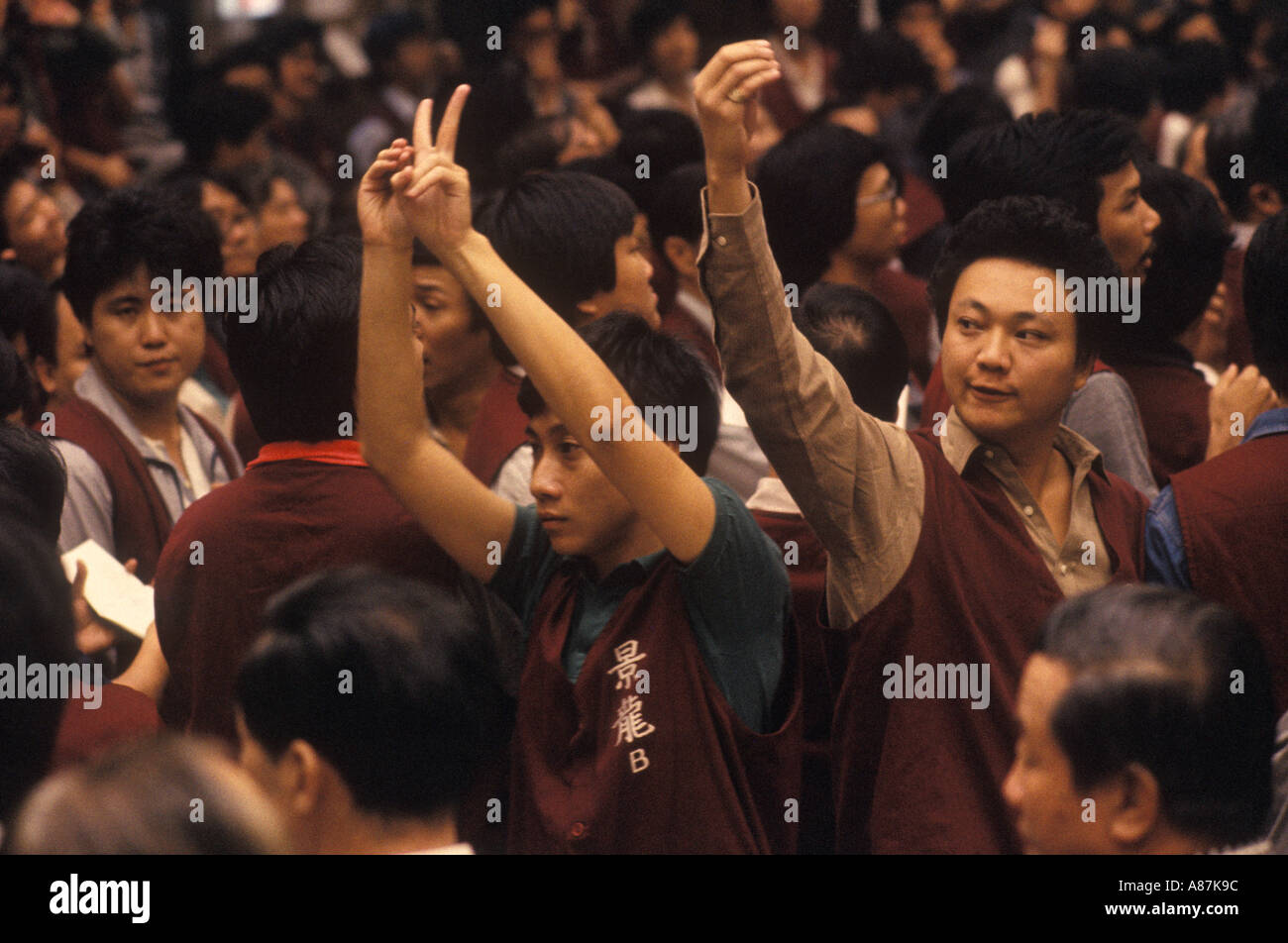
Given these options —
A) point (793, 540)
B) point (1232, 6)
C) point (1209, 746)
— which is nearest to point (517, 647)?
point (793, 540)

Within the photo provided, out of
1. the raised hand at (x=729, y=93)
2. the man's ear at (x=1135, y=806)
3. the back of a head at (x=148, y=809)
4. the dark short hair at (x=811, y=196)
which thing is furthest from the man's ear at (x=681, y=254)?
the back of a head at (x=148, y=809)

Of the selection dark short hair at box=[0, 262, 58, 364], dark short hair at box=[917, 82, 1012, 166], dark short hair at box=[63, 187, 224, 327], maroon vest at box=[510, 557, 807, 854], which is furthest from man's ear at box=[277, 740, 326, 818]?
dark short hair at box=[917, 82, 1012, 166]

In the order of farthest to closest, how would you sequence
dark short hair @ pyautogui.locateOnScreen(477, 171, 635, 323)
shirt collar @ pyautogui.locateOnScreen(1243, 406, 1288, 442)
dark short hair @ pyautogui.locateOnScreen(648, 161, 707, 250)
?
dark short hair @ pyautogui.locateOnScreen(648, 161, 707, 250)
dark short hair @ pyautogui.locateOnScreen(477, 171, 635, 323)
shirt collar @ pyautogui.locateOnScreen(1243, 406, 1288, 442)

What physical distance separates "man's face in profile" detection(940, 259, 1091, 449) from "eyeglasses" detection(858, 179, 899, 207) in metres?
1.54

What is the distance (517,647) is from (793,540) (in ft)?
1.72

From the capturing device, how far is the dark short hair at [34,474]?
7.30 ft

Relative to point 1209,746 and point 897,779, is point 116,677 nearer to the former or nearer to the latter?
point 897,779

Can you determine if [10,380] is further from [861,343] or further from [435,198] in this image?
[861,343]

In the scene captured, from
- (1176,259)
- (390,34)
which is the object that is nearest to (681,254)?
(1176,259)

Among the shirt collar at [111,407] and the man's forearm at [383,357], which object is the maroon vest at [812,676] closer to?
the man's forearm at [383,357]

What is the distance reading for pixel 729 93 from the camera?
184 cm

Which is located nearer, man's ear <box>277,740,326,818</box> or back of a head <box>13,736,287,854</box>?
back of a head <box>13,736,287,854</box>

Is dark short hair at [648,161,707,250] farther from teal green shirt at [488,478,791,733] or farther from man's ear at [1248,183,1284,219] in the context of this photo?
teal green shirt at [488,478,791,733]

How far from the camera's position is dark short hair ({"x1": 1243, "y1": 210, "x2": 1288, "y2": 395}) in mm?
2404
